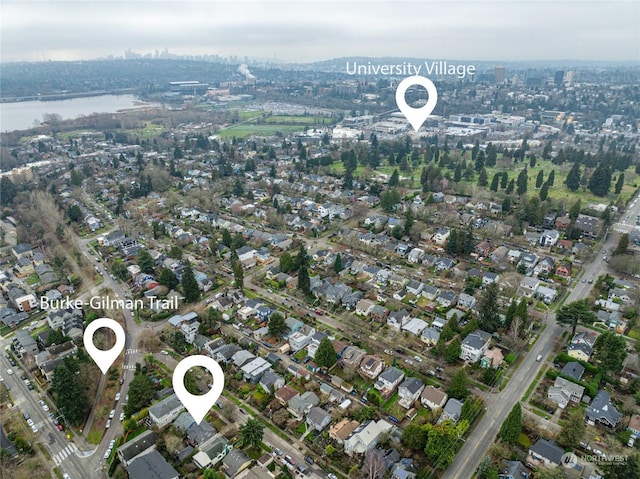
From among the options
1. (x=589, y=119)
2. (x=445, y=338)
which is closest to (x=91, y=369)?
(x=445, y=338)

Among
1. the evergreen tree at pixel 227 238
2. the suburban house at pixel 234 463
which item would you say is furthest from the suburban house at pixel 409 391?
the evergreen tree at pixel 227 238

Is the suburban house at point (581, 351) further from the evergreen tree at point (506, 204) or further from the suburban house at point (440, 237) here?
the evergreen tree at point (506, 204)

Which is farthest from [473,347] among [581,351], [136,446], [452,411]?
[136,446]

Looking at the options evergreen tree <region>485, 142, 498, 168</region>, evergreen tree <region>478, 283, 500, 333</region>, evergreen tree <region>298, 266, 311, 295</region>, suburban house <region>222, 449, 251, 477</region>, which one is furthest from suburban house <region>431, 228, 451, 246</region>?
evergreen tree <region>485, 142, 498, 168</region>

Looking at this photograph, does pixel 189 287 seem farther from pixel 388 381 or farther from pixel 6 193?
pixel 6 193

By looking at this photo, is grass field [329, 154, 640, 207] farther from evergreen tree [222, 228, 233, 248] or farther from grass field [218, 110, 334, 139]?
grass field [218, 110, 334, 139]
